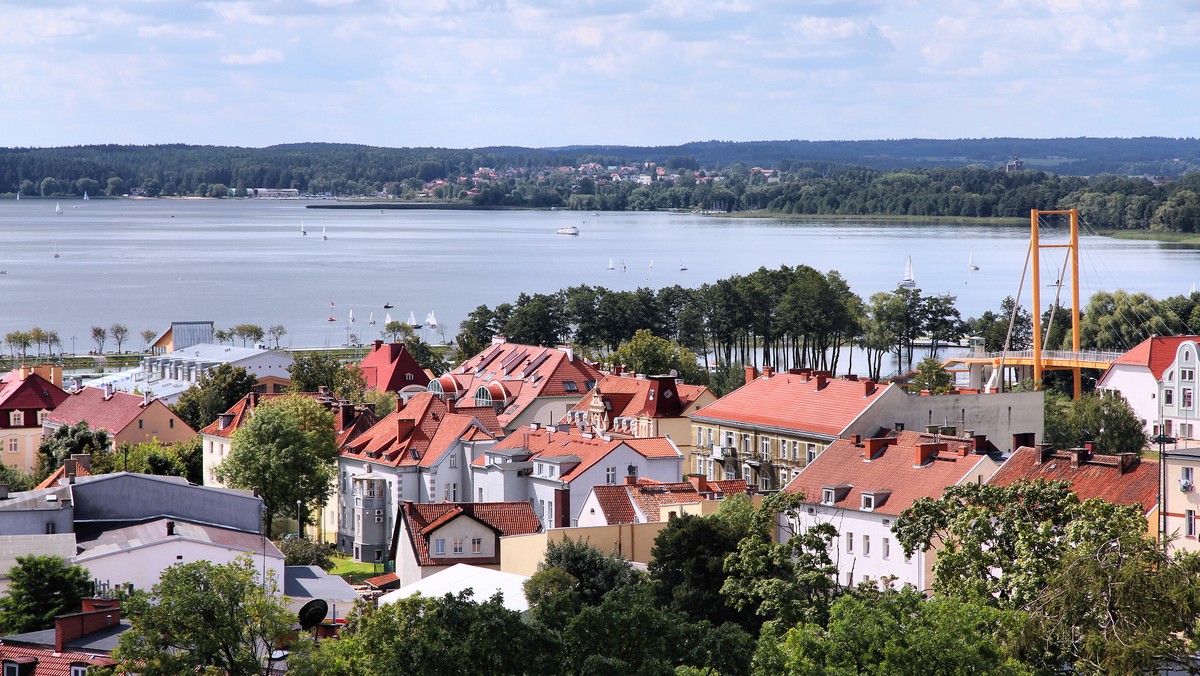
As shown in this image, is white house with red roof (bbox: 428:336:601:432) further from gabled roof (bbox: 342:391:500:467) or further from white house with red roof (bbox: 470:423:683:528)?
white house with red roof (bbox: 470:423:683:528)

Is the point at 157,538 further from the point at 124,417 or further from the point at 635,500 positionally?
the point at 124,417

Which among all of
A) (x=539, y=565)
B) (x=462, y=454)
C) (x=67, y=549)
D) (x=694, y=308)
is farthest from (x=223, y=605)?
(x=694, y=308)

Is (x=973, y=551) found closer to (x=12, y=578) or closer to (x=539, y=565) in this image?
(x=539, y=565)

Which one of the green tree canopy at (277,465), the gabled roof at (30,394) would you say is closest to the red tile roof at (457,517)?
the green tree canopy at (277,465)

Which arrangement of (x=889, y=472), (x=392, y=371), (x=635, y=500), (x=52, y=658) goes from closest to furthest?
(x=52, y=658) < (x=889, y=472) < (x=635, y=500) < (x=392, y=371)

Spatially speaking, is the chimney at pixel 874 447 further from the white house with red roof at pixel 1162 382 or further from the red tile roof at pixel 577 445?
the white house with red roof at pixel 1162 382

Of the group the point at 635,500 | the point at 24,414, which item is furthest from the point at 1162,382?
the point at 24,414
